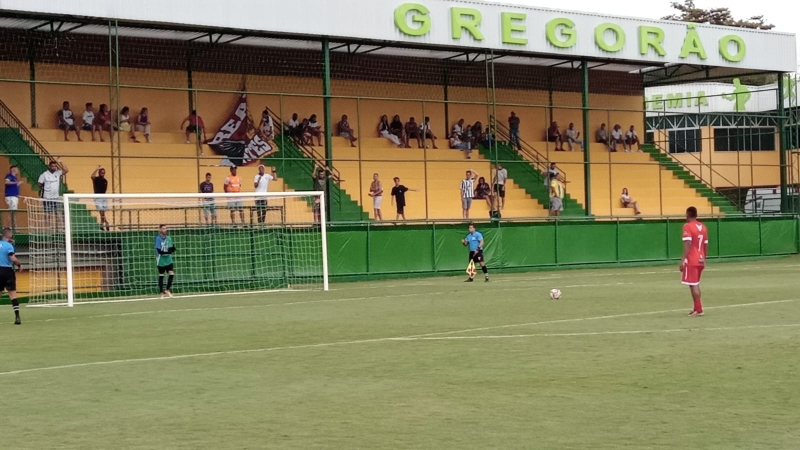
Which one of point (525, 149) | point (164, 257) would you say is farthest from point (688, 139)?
point (164, 257)

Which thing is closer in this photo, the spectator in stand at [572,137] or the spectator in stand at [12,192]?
the spectator in stand at [12,192]

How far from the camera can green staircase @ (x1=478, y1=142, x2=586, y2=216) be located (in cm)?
4332

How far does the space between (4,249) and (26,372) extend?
7.37 m

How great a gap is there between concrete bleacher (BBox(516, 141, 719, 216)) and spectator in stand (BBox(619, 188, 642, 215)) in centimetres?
17

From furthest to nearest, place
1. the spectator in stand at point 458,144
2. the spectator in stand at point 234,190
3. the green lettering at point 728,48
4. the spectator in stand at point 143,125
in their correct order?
the green lettering at point 728,48, the spectator in stand at point 458,144, the spectator in stand at point 143,125, the spectator in stand at point 234,190

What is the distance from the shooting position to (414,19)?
37.8 m

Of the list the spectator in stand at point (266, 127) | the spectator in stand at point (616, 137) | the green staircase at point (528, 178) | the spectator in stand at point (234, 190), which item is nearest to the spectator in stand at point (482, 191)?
the green staircase at point (528, 178)

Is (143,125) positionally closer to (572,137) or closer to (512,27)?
(512,27)

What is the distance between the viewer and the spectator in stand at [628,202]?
45.2 meters

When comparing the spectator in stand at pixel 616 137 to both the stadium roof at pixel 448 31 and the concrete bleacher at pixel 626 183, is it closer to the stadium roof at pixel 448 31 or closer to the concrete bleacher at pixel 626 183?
the concrete bleacher at pixel 626 183

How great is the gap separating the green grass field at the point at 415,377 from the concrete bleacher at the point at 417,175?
54.6ft

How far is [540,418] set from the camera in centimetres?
977

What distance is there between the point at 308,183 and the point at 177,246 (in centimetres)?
715

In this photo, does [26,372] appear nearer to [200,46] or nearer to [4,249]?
[4,249]
